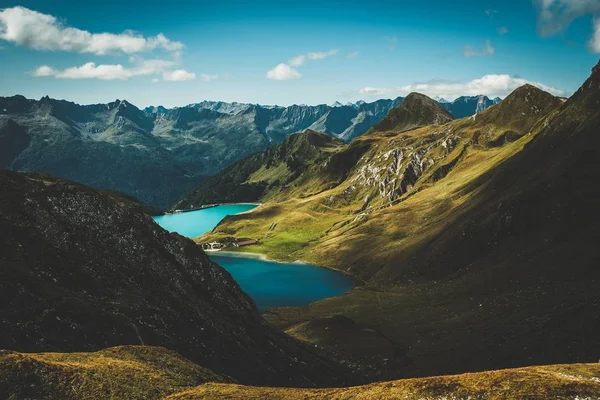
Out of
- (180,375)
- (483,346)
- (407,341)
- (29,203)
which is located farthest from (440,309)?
(29,203)

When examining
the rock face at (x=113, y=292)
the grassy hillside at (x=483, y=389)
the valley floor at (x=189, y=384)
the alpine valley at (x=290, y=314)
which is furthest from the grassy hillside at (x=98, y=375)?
the rock face at (x=113, y=292)

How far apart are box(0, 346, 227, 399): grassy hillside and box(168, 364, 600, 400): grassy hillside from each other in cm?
383

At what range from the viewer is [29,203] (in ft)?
244

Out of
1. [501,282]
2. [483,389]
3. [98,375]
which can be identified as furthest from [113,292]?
[501,282]

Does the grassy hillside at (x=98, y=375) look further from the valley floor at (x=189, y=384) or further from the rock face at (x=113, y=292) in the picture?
the rock face at (x=113, y=292)

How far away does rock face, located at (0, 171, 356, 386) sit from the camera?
192ft

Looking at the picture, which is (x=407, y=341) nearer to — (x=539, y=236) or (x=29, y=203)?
(x=539, y=236)

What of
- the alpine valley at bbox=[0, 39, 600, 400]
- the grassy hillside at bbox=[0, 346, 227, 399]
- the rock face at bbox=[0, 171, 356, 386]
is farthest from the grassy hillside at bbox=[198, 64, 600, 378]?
the grassy hillside at bbox=[0, 346, 227, 399]

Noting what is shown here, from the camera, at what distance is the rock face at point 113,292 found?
5850 centimetres

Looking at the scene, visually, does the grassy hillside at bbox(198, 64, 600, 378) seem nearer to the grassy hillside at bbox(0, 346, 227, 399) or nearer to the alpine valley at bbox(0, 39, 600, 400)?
the alpine valley at bbox(0, 39, 600, 400)

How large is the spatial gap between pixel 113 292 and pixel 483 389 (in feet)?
175

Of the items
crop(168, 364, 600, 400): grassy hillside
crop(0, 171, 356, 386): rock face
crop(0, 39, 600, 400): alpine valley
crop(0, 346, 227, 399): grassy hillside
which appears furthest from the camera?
crop(0, 171, 356, 386): rock face

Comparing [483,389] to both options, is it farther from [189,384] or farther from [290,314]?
[290,314]

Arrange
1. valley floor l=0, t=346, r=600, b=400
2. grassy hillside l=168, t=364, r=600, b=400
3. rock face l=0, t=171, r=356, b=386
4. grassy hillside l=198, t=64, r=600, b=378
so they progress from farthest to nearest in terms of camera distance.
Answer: grassy hillside l=198, t=64, r=600, b=378, rock face l=0, t=171, r=356, b=386, grassy hillside l=168, t=364, r=600, b=400, valley floor l=0, t=346, r=600, b=400
